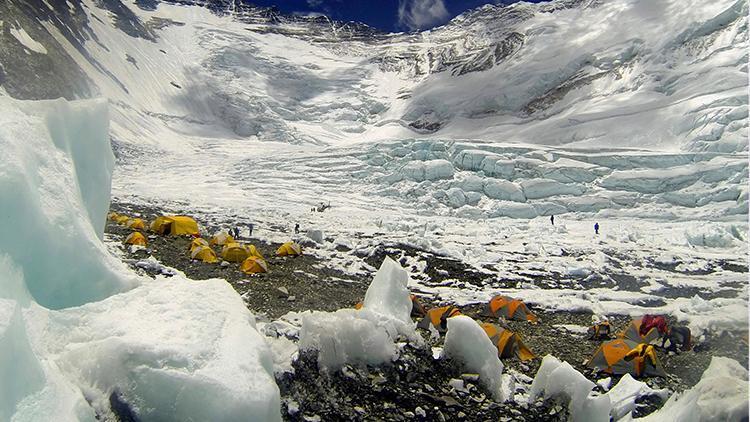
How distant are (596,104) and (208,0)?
349ft

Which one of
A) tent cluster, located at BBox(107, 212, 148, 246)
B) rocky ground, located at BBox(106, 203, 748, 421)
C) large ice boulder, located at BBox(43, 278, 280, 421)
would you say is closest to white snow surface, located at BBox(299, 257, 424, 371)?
rocky ground, located at BBox(106, 203, 748, 421)

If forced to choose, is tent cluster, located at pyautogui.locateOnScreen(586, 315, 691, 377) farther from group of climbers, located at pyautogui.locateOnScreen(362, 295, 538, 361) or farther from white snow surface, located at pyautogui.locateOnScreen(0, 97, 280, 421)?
white snow surface, located at pyautogui.locateOnScreen(0, 97, 280, 421)

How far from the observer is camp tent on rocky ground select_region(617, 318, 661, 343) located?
1047 cm

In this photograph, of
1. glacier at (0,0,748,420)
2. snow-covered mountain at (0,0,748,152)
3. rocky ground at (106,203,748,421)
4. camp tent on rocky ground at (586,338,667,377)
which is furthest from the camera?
snow-covered mountain at (0,0,748,152)

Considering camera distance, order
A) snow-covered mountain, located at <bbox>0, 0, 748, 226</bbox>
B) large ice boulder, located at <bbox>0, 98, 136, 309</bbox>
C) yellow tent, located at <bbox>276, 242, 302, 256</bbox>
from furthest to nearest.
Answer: snow-covered mountain, located at <bbox>0, 0, 748, 226</bbox>
yellow tent, located at <bbox>276, 242, 302, 256</bbox>
large ice boulder, located at <bbox>0, 98, 136, 309</bbox>

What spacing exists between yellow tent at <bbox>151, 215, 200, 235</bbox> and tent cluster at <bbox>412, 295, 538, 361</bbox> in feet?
34.1

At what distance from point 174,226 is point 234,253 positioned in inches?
177

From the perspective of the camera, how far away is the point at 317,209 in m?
30.9

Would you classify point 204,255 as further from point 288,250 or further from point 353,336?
point 353,336

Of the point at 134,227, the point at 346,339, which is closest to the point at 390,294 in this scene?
the point at 346,339

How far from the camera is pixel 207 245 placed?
1573 cm

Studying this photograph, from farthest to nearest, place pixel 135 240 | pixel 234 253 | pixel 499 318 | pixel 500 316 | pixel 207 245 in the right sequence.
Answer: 1. pixel 207 245
2. pixel 234 253
3. pixel 135 240
4. pixel 500 316
5. pixel 499 318

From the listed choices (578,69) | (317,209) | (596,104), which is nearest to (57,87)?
(317,209)

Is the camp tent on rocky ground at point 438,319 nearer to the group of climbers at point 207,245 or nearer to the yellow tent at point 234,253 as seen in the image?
the group of climbers at point 207,245
